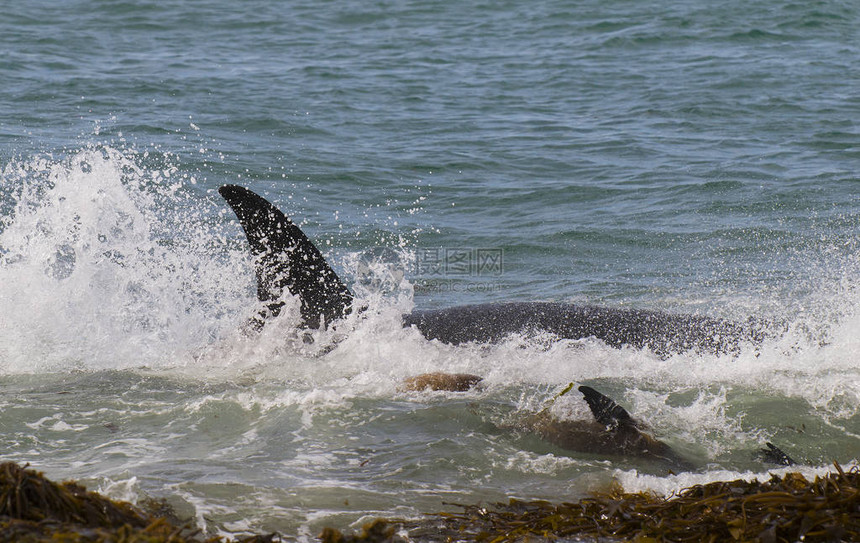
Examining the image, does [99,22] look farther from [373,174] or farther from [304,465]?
[304,465]

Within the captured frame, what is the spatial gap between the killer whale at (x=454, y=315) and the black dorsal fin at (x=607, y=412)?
1.68 metres

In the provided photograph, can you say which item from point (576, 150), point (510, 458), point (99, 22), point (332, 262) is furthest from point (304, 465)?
point (99, 22)

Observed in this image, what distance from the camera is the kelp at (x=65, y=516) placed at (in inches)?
125

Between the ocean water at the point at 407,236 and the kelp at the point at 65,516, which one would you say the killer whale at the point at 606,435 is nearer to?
the ocean water at the point at 407,236

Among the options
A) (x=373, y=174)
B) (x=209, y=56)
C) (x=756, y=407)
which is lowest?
(x=756, y=407)

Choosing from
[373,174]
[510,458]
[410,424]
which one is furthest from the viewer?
[373,174]

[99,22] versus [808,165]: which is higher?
[99,22]

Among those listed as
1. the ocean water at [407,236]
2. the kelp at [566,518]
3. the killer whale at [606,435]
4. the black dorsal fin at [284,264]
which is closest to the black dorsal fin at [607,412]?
the killer whale at [606,435]

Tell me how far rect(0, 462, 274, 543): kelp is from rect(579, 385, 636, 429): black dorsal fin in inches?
78.6

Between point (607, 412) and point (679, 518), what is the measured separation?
1.11 meters

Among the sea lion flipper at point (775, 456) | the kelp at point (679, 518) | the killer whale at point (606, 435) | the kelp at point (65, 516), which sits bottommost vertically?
the sea lion flipper at point (775, 456)

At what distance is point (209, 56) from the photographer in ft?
64.7

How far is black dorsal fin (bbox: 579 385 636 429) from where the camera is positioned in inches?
195

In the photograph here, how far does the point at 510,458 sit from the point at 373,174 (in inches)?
331
